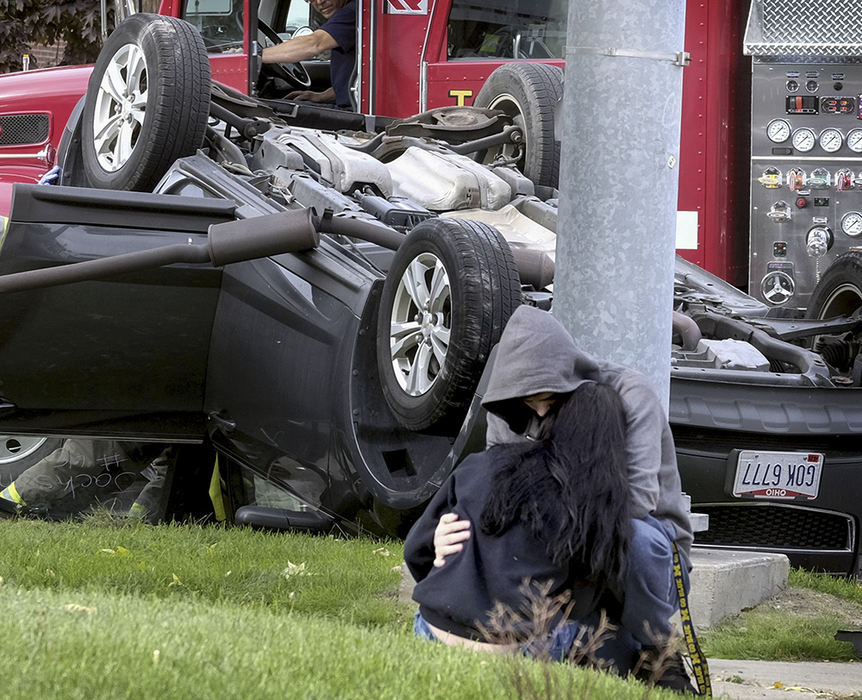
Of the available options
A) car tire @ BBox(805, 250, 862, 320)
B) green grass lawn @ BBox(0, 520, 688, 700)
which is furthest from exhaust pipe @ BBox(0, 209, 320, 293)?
car tire @ BBox(805, 250, 862, 320)

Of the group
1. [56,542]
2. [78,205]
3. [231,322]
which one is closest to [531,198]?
[231,322]

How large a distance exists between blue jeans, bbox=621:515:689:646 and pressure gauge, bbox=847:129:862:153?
7076 millimetres

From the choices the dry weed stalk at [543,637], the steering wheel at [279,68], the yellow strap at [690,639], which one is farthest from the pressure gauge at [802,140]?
the dry weed stalk at [543,637]

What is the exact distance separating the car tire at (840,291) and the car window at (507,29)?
379 cm

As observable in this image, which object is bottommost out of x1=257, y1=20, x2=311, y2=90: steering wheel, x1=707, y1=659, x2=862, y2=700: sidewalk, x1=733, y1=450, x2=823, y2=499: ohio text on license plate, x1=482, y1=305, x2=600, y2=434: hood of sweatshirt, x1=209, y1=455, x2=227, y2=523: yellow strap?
x1=209, y1=455, x2=227, y2=523: yellow strap

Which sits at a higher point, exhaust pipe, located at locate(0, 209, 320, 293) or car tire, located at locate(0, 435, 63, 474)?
exhaust pipe, located at locate(0, 209, 320, 293)

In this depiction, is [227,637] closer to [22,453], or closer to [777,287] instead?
[22,453]

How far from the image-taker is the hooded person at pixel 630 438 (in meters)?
3.12

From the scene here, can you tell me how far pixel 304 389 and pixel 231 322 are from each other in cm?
47

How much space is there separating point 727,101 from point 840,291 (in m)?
3.44

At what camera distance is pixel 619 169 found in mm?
4027

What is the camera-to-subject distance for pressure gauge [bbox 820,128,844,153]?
9617 millimetres

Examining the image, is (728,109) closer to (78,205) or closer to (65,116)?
(65,116)

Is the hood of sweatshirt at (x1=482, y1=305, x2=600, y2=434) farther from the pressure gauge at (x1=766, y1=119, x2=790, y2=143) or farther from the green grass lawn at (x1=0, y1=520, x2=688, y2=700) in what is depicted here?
the pressure gauge at (x1=766, y1=119, x2=790, y2=143)
